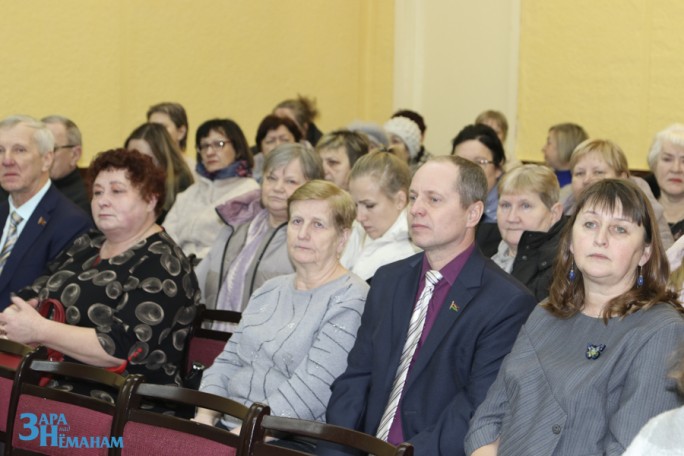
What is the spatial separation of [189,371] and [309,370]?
2.53ft

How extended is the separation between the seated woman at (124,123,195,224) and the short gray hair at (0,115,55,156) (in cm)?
119

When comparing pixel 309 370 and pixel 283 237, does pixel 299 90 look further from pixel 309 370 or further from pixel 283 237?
pixel 309 370

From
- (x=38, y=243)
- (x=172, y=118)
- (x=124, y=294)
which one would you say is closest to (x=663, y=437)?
(x=124, y=294)

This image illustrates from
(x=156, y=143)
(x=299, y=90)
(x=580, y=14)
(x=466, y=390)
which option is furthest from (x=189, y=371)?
(x=299, y=90)

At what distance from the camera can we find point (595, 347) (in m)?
2.59

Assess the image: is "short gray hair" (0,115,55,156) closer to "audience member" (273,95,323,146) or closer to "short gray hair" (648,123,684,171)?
"audience member" (273,95,323,146)

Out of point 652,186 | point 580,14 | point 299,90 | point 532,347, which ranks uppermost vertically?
point 580,14

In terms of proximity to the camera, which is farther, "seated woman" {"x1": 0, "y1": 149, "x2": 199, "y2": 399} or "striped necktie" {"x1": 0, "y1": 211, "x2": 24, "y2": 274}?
"striped necktie" {"x1": 0, "y1": 211, "x2": 24, "y2": 274}

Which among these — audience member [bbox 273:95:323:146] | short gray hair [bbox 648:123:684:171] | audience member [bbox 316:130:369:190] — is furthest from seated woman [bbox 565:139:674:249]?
audience member [bbox 273:95:323:146]

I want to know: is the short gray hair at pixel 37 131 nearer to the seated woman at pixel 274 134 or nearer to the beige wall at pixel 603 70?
the seated woman at pixel 274 134

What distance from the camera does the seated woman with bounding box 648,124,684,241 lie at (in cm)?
489

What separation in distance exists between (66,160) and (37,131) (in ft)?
2.90

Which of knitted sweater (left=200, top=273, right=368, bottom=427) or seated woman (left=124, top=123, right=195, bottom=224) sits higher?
seated woman (left=124, top=123, right=195, bottom=224)

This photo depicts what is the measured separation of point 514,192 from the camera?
4.22 metres
